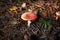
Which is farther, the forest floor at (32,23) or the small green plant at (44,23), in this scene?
the small green plant at (44,23)

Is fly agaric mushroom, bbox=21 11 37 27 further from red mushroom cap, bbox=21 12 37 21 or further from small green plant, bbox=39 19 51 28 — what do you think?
small green plant, bbox=39 19 51 28

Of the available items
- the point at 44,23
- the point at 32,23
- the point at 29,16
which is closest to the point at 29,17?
the point at 29,16

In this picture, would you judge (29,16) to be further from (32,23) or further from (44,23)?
(44,23)

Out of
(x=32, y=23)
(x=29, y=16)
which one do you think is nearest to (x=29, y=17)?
(x=29, y=16)

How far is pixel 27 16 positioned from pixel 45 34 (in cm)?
43

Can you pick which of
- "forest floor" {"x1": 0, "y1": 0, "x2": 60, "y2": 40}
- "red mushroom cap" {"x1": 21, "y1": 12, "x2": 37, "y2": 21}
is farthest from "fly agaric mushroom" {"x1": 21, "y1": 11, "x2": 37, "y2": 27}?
"forest floor" {"x1": 0, "y1": 0, "x2": 60, "y2": 40}

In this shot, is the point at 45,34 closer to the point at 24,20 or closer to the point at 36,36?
the point at 36,36

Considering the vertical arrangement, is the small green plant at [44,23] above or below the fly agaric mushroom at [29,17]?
below

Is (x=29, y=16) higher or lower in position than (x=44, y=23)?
higher

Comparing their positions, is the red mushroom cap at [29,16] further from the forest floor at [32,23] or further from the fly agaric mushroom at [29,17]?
the forest floor at [32,23]

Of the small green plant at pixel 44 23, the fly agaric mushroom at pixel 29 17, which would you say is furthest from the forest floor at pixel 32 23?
the fly agaric mushroom at pixel 29 17

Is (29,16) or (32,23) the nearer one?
(29,16)

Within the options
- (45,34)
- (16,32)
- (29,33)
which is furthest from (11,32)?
(45,34)

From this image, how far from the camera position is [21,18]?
304 cm
